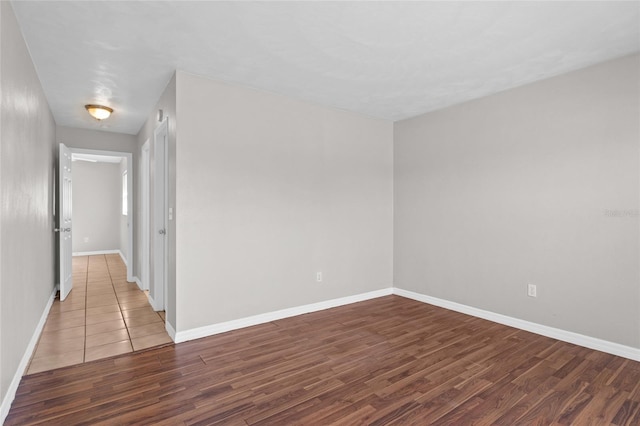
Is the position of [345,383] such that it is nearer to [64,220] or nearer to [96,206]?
[64,220]

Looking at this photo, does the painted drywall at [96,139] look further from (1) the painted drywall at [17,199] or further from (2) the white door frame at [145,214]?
(1) the painted drywall at [17,199]

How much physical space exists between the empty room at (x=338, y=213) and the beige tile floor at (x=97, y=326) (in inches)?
1.5

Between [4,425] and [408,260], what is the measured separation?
4246 mm

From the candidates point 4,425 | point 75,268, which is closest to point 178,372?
point 4,425

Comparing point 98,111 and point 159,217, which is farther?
point 98,111

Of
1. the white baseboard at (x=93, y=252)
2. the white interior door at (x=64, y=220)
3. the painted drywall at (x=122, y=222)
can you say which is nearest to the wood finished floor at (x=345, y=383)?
the white interior door at (x=64, y=220)

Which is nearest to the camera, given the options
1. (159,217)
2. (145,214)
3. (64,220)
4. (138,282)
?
(159,217)

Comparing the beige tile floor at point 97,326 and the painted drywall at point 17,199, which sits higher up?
the painted drywall at point 17,199

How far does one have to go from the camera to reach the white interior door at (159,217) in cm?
399

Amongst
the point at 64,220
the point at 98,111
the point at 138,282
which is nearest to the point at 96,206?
the point at 138,282

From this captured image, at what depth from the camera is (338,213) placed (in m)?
4.43

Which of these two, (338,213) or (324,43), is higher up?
(324,43)

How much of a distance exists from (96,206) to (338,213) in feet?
25.2

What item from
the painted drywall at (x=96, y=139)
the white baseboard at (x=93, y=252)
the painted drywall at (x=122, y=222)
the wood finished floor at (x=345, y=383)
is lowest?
the wood finished floor at (x=345, y=383)
